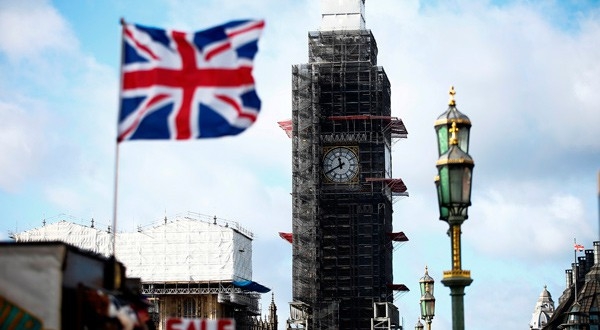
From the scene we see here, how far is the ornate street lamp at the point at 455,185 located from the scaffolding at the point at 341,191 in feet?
362

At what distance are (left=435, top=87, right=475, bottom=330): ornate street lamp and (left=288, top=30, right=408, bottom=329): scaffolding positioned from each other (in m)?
110

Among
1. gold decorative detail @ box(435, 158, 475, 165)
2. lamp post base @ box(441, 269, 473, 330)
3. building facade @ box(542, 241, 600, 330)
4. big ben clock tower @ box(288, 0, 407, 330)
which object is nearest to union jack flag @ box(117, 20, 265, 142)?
gold decorative detail @ box(435, 158, 475, 165)

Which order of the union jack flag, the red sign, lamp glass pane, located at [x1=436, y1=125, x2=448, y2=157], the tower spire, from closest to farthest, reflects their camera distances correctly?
1. the red sign
2. the union jack flag
3. lamp glass pane, located at [x1=436, y1=125, x2=448, y2=157]
4. the tower spire

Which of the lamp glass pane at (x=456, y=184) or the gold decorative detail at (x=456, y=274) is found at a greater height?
the lamp glass pane at (x=456, y=184)

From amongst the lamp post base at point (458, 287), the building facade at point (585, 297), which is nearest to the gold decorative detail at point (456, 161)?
the lamp post base at point (458, 287)

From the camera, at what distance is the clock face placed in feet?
479

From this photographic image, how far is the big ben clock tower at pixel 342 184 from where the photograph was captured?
142 m

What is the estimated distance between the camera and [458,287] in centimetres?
2894

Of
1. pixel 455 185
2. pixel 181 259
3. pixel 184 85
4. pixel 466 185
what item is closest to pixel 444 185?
pixel 455 185

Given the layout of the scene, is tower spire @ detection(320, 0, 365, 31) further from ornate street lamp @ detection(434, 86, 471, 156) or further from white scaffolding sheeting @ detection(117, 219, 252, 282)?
ornate street lamp @ detection(434, 86, 471, 156)

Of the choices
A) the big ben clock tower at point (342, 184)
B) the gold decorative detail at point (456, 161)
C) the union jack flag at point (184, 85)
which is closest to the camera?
the union jack flag at point (184, 85)

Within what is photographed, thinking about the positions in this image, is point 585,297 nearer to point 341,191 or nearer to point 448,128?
point 341,191

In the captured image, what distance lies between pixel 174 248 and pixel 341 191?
29577mm

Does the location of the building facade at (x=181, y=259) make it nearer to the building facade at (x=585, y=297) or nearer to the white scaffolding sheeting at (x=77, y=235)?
the white scaffolding sheeting at (x=77, y=235)
